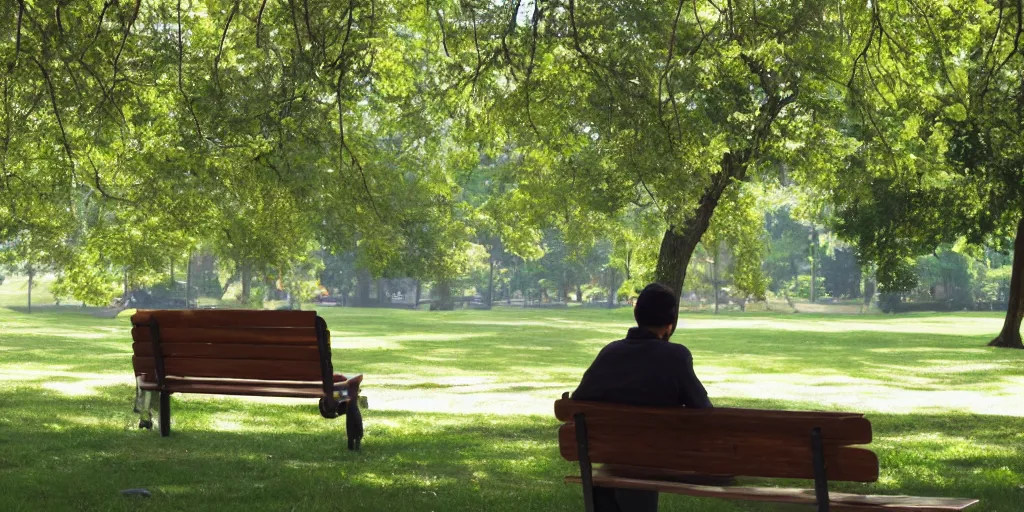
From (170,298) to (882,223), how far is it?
68470 mm

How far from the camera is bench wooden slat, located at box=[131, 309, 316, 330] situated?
9086 millimetres

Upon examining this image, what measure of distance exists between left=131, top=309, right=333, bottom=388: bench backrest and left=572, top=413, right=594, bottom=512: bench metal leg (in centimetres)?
390

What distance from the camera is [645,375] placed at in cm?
532

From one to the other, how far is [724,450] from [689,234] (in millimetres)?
18524

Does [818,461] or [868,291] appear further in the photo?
[868,291]

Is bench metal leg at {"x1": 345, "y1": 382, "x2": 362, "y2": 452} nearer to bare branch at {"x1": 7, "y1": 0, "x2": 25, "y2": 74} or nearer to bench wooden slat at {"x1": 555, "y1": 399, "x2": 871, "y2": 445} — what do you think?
bare branch at {"x1": 7, "y1": 0, "x2": 25, "y2": 74}

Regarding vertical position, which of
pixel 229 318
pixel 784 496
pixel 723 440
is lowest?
pixel 784 496

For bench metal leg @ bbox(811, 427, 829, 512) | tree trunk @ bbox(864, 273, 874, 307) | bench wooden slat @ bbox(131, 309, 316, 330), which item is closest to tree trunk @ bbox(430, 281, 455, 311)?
tree trunk @ bbox(864, 273, 874, 307)

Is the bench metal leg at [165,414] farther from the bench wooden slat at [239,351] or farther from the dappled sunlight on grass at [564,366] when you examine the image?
the dappled sunlight on grass at [564,366]

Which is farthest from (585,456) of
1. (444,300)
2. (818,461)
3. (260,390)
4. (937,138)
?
(444,300)

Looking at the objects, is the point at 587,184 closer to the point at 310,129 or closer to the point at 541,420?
the point at 310,129

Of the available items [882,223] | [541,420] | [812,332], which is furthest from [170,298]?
[541,420]

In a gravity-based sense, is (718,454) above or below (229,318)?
below

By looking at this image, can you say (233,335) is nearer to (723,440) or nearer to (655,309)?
(655,309)
